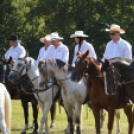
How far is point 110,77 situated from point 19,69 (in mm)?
2874

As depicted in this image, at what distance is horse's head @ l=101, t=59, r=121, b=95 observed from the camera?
7.27m

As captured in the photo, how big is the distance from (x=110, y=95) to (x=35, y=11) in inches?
774

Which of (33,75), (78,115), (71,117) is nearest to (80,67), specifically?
(78,115)

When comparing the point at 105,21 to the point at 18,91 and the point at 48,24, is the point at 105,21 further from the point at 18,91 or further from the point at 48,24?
the point at 18,91

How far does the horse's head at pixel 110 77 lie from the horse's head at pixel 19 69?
259 cm

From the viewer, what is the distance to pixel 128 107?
790cm

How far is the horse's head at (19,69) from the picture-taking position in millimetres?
9078

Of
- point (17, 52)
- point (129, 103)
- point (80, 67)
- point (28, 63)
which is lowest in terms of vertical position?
point (129, 103)

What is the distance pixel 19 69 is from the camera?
9.15 metres

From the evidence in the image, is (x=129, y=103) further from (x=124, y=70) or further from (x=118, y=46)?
(x=118, y=46)

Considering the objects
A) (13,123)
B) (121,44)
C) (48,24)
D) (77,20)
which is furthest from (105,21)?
(121,44)

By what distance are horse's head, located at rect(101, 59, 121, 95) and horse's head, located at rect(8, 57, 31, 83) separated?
2.59 meters

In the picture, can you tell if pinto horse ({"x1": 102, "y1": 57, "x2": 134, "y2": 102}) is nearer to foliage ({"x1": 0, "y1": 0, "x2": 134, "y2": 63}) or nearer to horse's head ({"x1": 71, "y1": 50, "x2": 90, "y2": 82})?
horse's head ({"x1": 71, "y1": 50, "x2": 90, "y2": 82})

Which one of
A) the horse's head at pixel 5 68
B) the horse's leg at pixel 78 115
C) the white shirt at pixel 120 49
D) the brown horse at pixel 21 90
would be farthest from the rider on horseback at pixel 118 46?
the horse's head at pixel 5 68
